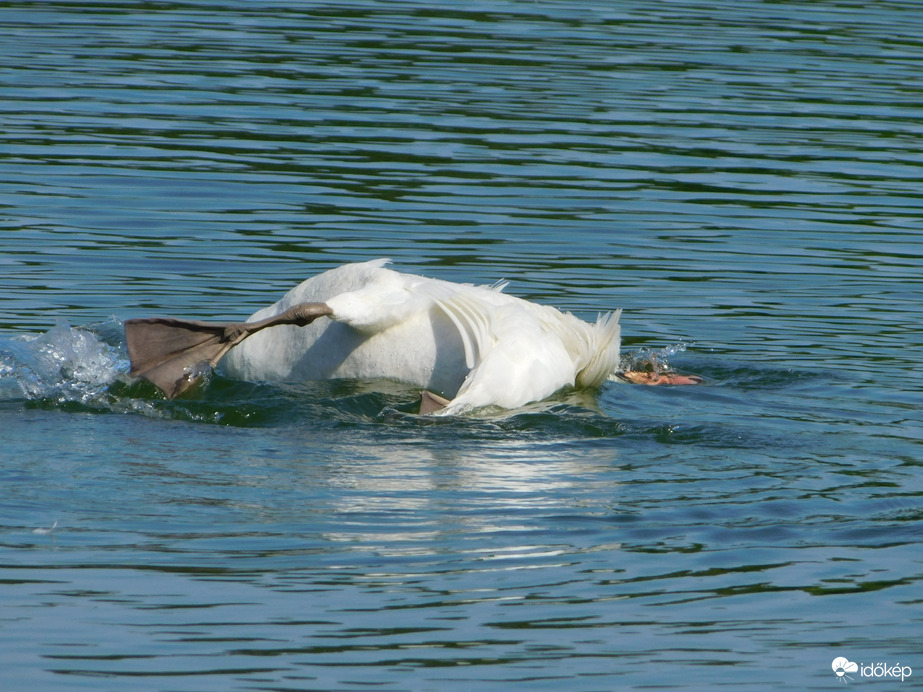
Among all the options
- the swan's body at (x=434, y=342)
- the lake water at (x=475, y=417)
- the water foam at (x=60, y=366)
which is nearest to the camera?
the lake water at (x=475, y=417)

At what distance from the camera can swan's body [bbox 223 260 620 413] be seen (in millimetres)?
5820

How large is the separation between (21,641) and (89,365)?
2.81 m

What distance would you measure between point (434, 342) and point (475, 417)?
42cm

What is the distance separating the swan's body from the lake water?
0.46ft

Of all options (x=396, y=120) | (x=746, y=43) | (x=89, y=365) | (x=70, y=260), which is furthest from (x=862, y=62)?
(x=89, y=365)

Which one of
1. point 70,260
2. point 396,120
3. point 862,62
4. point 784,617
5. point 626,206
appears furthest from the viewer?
point 862,62

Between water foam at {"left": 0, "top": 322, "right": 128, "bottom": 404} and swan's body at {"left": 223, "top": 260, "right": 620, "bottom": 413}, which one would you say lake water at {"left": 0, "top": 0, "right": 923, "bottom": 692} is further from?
swan's body at {"left": 223, "top": 260, "right": 620, "bottom": 413}

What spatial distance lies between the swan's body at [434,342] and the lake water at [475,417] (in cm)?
14

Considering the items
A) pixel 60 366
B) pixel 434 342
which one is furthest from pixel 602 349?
pixel 60 366

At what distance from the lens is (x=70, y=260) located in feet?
28.8

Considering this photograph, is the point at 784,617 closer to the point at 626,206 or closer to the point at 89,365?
the point at 89,365

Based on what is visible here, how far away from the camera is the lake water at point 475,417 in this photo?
4.01m

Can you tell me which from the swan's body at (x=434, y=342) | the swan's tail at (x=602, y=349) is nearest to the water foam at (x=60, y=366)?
the swan's body at (x=434, y=342)

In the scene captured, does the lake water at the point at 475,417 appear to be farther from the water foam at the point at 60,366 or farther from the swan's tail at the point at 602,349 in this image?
the swan's tail at the point at 602,349
